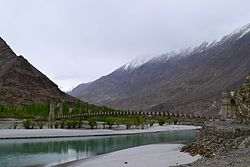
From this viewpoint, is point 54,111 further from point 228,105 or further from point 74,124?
point 228,105

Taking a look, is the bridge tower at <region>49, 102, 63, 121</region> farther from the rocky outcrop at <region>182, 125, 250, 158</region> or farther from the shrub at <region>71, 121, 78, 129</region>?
the rocky outcrop at <region>182, 125, 250, 158</region>

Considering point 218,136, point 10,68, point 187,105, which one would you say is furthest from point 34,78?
point 218,136

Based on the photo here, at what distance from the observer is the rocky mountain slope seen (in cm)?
13750

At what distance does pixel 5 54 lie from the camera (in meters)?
163

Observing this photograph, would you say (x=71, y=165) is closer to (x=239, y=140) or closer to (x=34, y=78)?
(x=239, y=140)

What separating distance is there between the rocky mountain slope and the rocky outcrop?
4319 inches

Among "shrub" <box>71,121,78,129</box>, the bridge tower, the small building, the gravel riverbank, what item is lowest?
the gravel riverbank

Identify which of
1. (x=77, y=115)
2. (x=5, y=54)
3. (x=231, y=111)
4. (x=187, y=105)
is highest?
(x=5, y=54)

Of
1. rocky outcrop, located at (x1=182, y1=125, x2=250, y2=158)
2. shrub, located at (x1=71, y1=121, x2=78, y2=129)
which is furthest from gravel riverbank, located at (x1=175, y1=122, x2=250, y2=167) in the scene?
shrub, located at (x1=71, y1=121, x2=78, y2=129)

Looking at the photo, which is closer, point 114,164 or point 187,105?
point 114,164

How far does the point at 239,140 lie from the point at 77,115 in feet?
249

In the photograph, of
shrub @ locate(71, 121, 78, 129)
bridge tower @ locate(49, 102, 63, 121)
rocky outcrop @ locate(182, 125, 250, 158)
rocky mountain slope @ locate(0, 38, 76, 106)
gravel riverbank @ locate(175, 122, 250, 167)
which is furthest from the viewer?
rocky mountain slope @ locate(0, 38, 76, 106)

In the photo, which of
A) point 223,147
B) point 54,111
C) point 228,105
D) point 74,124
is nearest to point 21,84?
point 54,111

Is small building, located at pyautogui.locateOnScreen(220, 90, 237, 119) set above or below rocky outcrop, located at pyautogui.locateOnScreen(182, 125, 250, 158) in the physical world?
above
